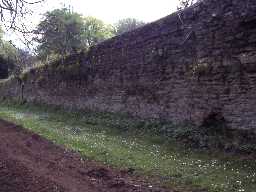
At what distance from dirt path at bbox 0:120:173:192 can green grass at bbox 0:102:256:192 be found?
55 centimetres

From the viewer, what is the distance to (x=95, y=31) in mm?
52688

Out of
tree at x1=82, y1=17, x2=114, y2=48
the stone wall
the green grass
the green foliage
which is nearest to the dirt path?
the green grass

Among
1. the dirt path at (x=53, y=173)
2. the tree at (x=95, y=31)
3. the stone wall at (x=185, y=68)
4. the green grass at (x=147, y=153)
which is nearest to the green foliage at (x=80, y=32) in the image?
the tree at (x=95, y=31)

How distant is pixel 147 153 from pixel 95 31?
43045 mm

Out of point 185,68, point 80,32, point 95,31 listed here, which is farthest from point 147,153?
point 95,31

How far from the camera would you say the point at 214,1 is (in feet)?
38.1

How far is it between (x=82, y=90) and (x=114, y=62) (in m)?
3.60

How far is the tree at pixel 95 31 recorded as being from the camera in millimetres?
49241

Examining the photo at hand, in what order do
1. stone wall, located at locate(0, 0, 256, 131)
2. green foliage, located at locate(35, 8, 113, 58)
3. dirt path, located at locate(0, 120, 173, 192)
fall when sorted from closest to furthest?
1. dirt path, located at locate(0, 120, 173, 192)
2. stone wall, located at locate(0, 0, 256, 131)
3. green foliage, located at locate(35, 8, 113, 58)

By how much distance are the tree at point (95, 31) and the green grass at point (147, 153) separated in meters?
32.0

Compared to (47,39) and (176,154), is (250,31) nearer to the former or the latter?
(176,154)

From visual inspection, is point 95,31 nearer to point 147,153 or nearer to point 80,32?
point 80,32

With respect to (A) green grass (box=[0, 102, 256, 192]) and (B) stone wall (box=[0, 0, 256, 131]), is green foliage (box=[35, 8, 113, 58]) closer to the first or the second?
(B) stone wall (box=[0, 0, 256, 131])

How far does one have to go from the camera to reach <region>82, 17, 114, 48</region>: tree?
49.2 meters
